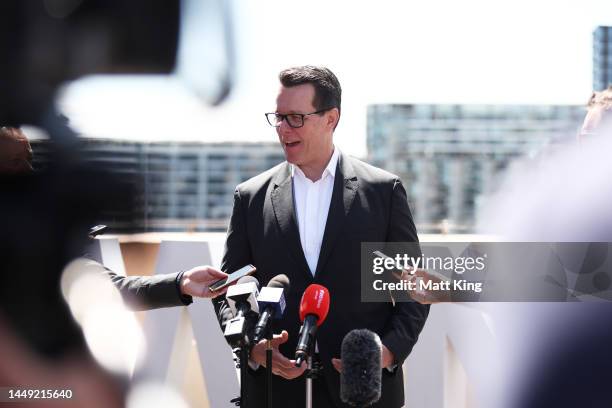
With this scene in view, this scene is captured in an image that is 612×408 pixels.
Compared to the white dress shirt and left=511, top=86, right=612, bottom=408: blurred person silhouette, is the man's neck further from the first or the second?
left=511, top=86, right=612, bottom=408: blurred person silhouette

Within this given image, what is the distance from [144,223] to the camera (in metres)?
2.65

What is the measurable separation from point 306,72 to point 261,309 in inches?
35.7

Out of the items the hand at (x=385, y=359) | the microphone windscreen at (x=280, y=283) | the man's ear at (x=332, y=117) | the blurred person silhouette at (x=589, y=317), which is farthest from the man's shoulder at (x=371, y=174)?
the blurred person silhouette at (x=589, y=317)

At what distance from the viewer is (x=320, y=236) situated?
81.3 inches

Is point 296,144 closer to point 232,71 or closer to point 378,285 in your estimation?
point 378,285

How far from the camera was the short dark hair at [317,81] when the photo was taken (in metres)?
1.99

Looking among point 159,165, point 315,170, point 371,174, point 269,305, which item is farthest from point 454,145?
point 269,305

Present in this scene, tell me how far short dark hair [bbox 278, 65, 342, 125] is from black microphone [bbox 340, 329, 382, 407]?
0.81m

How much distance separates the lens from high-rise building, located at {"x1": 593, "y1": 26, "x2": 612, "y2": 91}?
8.25 ft

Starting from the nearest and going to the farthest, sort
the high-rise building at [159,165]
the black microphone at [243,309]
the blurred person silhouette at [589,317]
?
1. the black microphone at [243,309]
2. the blurred person silhouette at [589,317]
3. the high-rise building at [159,165]

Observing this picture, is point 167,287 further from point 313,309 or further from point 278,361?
point 313,309

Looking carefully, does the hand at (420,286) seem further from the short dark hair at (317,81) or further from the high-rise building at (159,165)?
the high-rise building at (159,165)

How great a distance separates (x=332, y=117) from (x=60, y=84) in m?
1.25

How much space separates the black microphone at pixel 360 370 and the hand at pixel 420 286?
1.67 feet
